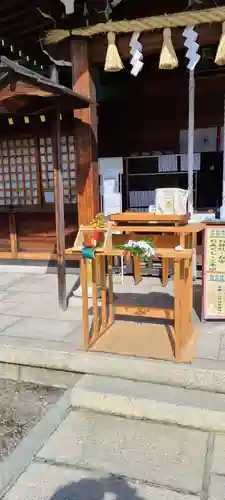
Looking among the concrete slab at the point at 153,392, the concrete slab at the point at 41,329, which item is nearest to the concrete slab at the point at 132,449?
the concrete slab at the point at 153,392

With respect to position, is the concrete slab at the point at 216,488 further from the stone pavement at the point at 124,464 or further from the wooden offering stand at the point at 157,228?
the wooden offering stand at the point at 157,228

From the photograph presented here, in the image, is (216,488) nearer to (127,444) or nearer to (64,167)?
(127,444)

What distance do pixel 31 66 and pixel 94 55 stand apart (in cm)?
137

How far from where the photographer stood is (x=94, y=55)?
6059 millimetres

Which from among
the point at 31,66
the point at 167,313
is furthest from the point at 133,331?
the point at 31,66

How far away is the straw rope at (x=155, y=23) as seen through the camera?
5363 mm

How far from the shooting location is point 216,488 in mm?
2469

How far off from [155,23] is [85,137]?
6.07ft

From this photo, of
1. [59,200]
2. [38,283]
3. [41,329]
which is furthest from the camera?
[38,283]

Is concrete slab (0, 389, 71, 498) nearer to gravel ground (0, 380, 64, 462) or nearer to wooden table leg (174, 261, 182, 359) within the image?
gravel ground (0, 380, 64, 462)

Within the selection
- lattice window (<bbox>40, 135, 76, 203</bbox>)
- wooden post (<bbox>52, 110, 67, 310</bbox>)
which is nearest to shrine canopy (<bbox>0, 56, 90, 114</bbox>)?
wooden post (<bbox>52, 110, 67, 310</bbox>)

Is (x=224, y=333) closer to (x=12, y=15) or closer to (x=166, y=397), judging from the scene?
(x=166, y=397)

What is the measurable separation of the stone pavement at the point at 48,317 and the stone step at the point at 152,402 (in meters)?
0.48

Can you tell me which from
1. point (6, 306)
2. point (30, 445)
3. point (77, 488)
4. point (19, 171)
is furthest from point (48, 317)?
point (19, 171)
